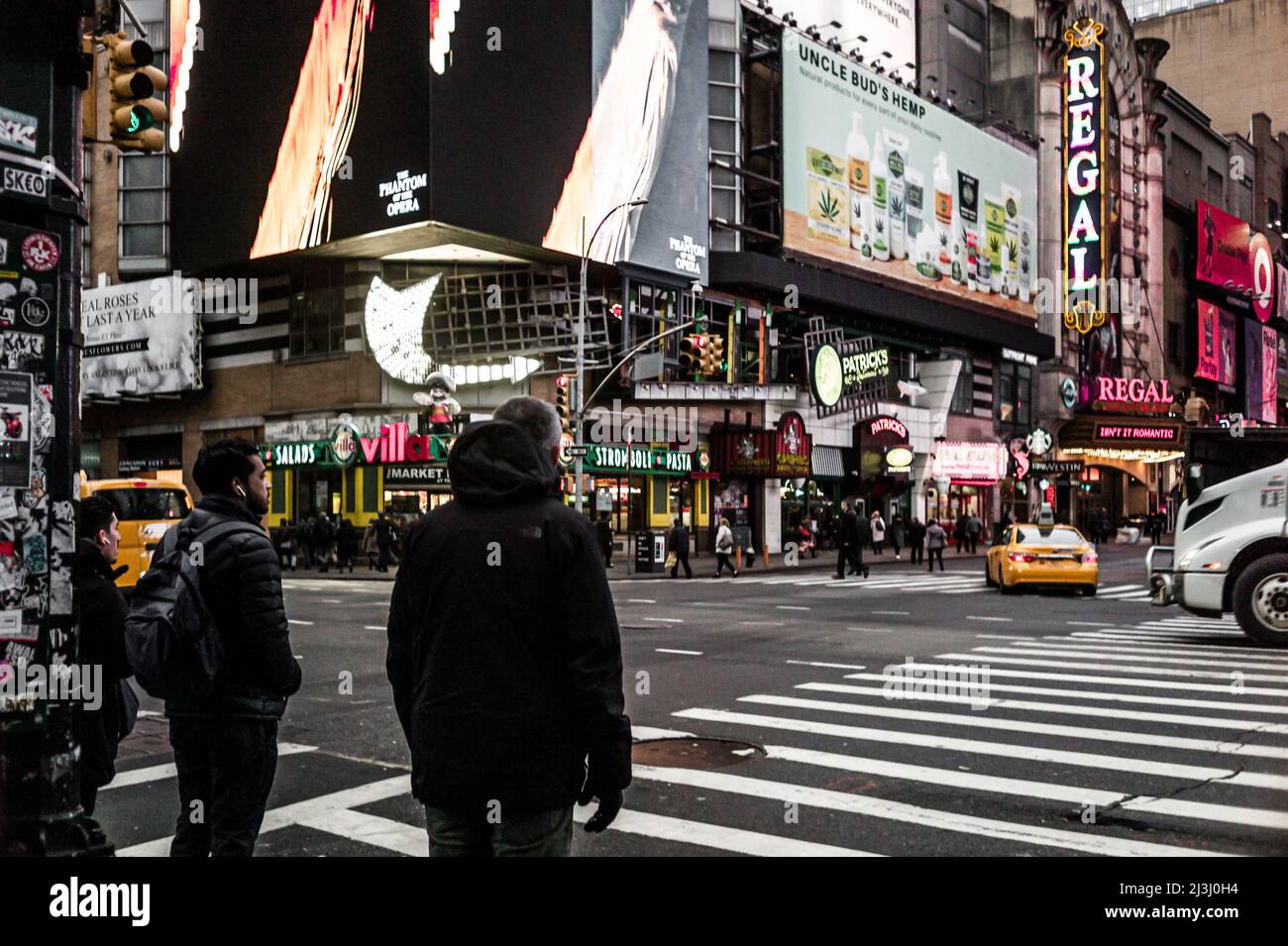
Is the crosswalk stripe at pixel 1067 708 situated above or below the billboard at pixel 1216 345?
below

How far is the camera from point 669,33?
44.2 m

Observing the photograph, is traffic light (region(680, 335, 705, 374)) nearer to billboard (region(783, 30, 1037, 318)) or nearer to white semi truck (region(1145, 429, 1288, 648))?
white semi truck (region(1145, 429, 1288, 648))

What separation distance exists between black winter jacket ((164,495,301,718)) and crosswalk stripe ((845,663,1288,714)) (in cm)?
833

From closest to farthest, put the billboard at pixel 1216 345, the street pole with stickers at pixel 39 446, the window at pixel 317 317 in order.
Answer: the street pole with stickers at pixel 39 446
the window at pixel 317 317
the billboard at pixel 1216 345

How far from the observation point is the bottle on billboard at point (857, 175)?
171 ft

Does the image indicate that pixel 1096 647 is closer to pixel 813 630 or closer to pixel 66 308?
pixel 813 630

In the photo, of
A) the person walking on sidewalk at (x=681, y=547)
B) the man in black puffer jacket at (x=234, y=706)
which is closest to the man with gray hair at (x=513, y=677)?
the man in black puffer jacket at (x=234, y=706)

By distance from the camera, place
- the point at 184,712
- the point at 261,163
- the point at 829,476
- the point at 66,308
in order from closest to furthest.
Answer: the point at 184,712
the point at 66,308
the point at 261,163
the point at 829,476

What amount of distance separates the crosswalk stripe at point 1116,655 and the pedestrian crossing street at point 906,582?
967 cm

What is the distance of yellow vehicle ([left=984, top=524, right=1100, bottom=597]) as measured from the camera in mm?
23531

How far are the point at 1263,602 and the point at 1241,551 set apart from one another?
70cm

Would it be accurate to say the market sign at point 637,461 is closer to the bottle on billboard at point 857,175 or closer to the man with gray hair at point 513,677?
the bottle on billboard at point 857,175

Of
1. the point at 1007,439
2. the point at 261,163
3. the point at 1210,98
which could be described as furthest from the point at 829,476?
the point at 1210,98
